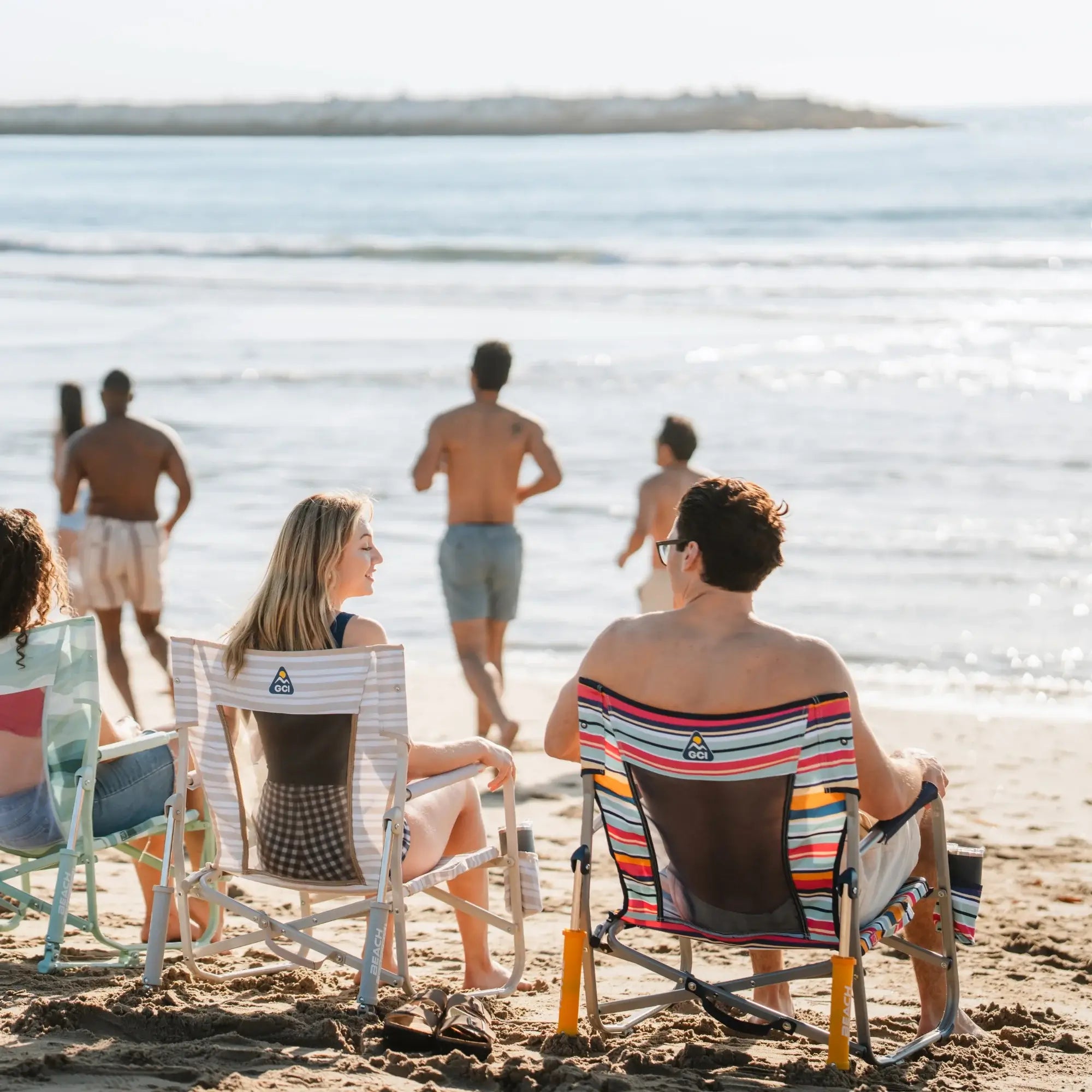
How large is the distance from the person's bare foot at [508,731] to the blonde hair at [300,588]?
289 cm

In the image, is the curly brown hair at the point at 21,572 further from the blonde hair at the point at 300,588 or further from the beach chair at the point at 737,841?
the beach chair at the point at 737,841

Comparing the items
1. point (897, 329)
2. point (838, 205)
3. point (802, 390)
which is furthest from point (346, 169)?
point (802, 390)

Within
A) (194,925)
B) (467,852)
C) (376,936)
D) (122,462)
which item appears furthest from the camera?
(122,462)

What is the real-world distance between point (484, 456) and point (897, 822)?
12.1ft

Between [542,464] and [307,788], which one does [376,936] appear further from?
[542,464]

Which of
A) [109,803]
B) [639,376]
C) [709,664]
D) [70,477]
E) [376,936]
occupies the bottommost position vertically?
[376,936]

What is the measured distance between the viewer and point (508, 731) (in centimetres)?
609

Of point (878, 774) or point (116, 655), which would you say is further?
point (116, 655)

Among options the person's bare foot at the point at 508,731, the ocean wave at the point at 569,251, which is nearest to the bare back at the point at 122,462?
the person's bare foot at the point at 508,731

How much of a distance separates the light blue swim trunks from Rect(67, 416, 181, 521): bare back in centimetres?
130

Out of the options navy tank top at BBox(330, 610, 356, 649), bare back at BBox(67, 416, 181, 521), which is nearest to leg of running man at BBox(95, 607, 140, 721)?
bare back at BBox(67, 416, 181, 521)

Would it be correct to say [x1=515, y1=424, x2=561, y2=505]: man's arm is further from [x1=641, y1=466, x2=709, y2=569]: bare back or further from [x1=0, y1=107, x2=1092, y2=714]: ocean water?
[x1=0, y1=107, x2=1092, y2=714]: ocean water

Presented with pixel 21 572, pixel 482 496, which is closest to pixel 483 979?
pixel 21 572

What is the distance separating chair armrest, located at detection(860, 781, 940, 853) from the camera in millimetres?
2953
